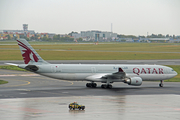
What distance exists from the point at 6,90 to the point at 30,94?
5.36 meters

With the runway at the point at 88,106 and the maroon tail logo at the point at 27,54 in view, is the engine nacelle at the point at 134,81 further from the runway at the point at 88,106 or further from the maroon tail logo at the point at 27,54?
the maroon tail logo at the point at 27,54

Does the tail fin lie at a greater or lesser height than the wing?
greater

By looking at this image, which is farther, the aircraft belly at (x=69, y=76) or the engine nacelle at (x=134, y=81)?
the engine nacelle at (x=134, y=81)

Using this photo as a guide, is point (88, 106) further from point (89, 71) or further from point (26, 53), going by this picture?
point (26, 53)

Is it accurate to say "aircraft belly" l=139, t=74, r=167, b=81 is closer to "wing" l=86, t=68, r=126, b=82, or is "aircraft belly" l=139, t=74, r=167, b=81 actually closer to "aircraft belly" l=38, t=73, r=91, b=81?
"wing" l=86, t=68, r=126, b=82

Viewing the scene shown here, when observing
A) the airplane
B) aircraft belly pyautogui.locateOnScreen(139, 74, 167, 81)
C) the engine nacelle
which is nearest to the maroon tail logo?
the airplane

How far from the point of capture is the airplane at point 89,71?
47188 mm

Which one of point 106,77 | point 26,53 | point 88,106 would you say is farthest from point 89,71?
point 88,106

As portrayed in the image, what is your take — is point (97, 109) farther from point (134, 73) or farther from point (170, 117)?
point (134, 73)

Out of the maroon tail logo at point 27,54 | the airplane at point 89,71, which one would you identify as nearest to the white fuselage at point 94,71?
the airplane at point 89,71

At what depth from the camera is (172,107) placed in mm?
32219

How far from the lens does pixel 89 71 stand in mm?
49438

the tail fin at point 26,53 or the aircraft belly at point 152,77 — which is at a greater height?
the tail fin at point 26,53

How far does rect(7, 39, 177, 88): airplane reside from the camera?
155 ft
